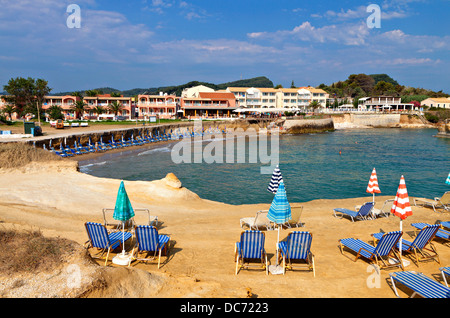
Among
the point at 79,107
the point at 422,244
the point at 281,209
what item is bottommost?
the point at 422,244

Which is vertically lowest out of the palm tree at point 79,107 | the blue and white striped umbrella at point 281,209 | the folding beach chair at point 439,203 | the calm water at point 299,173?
the calm water at point 299,173

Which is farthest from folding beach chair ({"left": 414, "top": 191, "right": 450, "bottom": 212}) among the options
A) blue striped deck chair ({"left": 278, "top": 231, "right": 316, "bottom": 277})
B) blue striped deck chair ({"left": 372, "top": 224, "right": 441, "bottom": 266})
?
blue striped deck chair ({"left": 278, "top": 231, "right": 316, "bottom": 277})

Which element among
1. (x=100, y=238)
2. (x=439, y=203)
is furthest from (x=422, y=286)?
(x=439, y=203)

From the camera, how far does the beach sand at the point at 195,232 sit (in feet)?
17.2

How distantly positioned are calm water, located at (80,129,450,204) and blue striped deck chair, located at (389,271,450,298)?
38.0 feet

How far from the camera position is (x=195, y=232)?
9242 mm

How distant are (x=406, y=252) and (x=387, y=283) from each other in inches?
93.8

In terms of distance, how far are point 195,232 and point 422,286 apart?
5986 millimetres

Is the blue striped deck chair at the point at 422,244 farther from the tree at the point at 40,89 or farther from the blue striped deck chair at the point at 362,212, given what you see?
the tree at the point at 40,89

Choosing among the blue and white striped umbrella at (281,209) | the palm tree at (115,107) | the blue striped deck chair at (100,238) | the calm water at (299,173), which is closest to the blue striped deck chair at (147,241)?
the blue striped deck chair at (100,238)

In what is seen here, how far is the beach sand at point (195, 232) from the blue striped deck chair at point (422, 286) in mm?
413

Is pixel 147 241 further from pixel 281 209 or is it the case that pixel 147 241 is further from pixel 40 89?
pixel 40 89

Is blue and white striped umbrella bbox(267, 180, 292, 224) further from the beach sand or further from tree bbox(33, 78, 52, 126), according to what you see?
tree bbox(33, 78, 52, 126)
